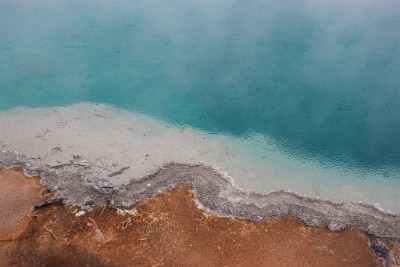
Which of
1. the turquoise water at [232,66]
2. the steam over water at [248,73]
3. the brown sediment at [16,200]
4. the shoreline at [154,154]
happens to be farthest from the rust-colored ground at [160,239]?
the turquoise water at [232,66]

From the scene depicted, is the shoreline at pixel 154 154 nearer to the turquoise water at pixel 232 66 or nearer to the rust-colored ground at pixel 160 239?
the turquoise water at pixel 232 66

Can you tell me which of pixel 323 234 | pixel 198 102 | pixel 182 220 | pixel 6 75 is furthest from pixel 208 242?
pixel 6 75

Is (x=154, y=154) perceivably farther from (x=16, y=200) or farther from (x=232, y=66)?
(x=232, y=66)

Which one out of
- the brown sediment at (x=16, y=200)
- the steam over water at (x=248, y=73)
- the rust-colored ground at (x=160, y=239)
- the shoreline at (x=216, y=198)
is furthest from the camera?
the steam over water at (x=248, y=73)

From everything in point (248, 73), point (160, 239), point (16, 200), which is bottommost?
point (16, 200)

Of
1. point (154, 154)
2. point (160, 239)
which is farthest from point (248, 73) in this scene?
point (160, 239)

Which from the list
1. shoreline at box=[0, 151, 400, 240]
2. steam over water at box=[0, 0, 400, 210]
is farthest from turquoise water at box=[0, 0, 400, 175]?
shoreline at box=[0, 151, 400, 240]
